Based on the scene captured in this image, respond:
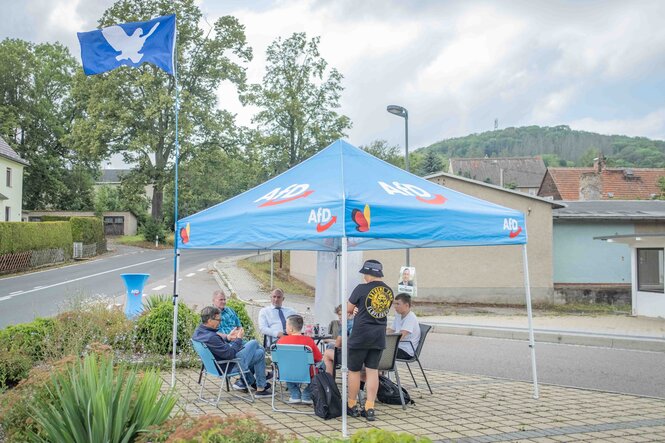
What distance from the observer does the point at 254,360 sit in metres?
8.36

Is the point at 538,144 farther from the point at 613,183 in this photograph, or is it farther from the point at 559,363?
the point at 559,363

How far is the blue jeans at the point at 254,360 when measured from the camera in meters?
8.27

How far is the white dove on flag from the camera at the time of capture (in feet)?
30.8

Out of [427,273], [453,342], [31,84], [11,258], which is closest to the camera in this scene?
[453,342]

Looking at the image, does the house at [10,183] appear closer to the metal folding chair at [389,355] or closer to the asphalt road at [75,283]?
the asphalt road at [75,283]

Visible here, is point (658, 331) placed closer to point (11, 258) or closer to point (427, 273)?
point (427, 273)

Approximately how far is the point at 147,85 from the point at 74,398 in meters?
43.8

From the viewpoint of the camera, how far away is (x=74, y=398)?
467 centimetres

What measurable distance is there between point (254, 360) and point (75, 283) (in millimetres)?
19488

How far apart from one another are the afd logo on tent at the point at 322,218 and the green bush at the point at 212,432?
280 cm

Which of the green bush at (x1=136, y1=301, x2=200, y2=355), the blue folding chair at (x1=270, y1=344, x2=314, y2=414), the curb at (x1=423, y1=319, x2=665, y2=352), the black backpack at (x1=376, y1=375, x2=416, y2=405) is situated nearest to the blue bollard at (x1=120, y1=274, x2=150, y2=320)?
the green bush at (x1=136, y1=301, x2=200, y2=355)

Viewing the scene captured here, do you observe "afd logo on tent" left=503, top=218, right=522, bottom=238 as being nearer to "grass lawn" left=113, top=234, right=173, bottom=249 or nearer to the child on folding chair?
the child on folding chair

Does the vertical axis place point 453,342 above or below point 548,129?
below

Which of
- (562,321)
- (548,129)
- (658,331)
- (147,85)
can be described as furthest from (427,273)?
(548,129)
